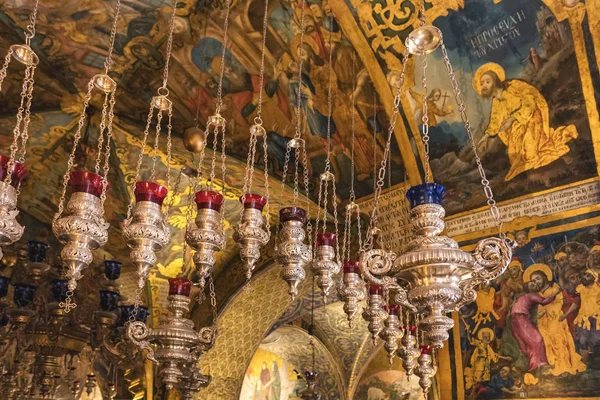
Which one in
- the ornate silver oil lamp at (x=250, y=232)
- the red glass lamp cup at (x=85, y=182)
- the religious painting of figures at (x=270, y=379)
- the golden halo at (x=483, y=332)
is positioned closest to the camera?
the red glass lamp cup at (x=85, y=182)

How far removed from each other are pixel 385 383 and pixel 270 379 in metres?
3.07

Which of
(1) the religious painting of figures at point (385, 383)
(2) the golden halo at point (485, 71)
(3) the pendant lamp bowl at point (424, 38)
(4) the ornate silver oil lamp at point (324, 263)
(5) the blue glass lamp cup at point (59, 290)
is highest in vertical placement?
(2) the golden halo at point (485, 71)

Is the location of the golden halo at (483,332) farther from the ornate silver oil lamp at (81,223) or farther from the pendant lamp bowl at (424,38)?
the ornate silver oil lamp at (81,223)

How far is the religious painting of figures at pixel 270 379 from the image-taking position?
14945mm

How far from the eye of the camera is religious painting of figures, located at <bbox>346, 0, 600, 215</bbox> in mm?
5262

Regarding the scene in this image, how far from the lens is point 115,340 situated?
23.5ft

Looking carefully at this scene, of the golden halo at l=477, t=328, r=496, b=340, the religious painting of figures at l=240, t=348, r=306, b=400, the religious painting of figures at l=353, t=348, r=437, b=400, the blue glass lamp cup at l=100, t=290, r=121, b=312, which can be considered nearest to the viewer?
the golden halo at l=477, t=328, r=496, b=340

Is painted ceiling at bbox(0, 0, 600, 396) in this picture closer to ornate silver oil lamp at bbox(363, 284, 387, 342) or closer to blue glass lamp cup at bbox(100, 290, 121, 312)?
ornate silver oil lamp at bbox(363, 284, 387, 342)

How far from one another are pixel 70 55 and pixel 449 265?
6242mm

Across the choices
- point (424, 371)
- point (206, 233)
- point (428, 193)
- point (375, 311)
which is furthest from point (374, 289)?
point (428, 193)

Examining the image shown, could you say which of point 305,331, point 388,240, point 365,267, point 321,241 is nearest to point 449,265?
point 365,267

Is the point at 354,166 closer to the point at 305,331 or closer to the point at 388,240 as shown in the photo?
the point at 388,240

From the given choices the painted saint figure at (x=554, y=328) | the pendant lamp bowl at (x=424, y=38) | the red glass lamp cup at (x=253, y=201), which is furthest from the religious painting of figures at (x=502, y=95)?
the pendant lamp bowl at (x=424, y=38)

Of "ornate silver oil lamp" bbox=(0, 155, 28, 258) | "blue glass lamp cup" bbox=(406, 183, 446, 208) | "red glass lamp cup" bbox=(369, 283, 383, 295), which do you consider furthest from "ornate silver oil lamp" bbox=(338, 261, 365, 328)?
"ornate silver oil lamp" bbox=(0, 155, 28, 258)
